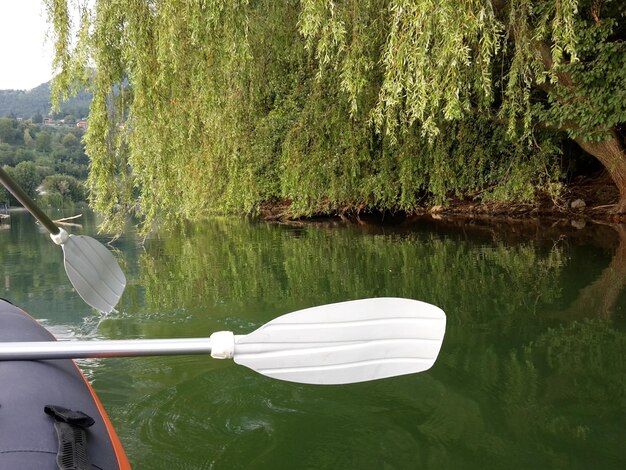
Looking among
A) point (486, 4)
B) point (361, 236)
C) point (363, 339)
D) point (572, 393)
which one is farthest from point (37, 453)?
point (361, 236)

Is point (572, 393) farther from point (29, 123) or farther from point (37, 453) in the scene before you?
point (29, 123)

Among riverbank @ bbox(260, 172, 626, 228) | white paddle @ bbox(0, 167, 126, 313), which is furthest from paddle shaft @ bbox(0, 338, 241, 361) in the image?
riverbank @ bbox(260, 172, 626, 228)

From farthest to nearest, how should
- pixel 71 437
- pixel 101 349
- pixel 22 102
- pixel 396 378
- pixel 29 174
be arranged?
pixel 22 102
pixel 29 174
pixel 396 378
pixel 101 349
pixel 71 437

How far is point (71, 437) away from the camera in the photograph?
3.45ft

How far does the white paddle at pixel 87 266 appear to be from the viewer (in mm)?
2197

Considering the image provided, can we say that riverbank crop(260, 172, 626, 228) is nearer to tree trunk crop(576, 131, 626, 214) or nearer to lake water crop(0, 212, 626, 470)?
tree trunk crop(576, 131, 626, 214)

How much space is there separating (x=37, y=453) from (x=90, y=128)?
442cm

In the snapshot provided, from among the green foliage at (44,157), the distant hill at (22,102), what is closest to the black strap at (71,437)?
the green foliage at (44,157)

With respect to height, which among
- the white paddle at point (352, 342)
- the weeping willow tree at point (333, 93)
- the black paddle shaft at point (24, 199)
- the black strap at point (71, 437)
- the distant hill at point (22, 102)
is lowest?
the black strap at point (71, 437)

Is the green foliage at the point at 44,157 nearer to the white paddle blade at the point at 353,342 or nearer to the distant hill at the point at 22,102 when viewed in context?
the distant hill at the point at 22,102

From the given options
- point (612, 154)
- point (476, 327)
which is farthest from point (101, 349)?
point (612, 154)

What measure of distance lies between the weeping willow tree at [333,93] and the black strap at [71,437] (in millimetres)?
2943

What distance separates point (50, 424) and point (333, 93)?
6.34m

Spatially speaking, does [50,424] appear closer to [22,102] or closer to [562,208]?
[562,208]
